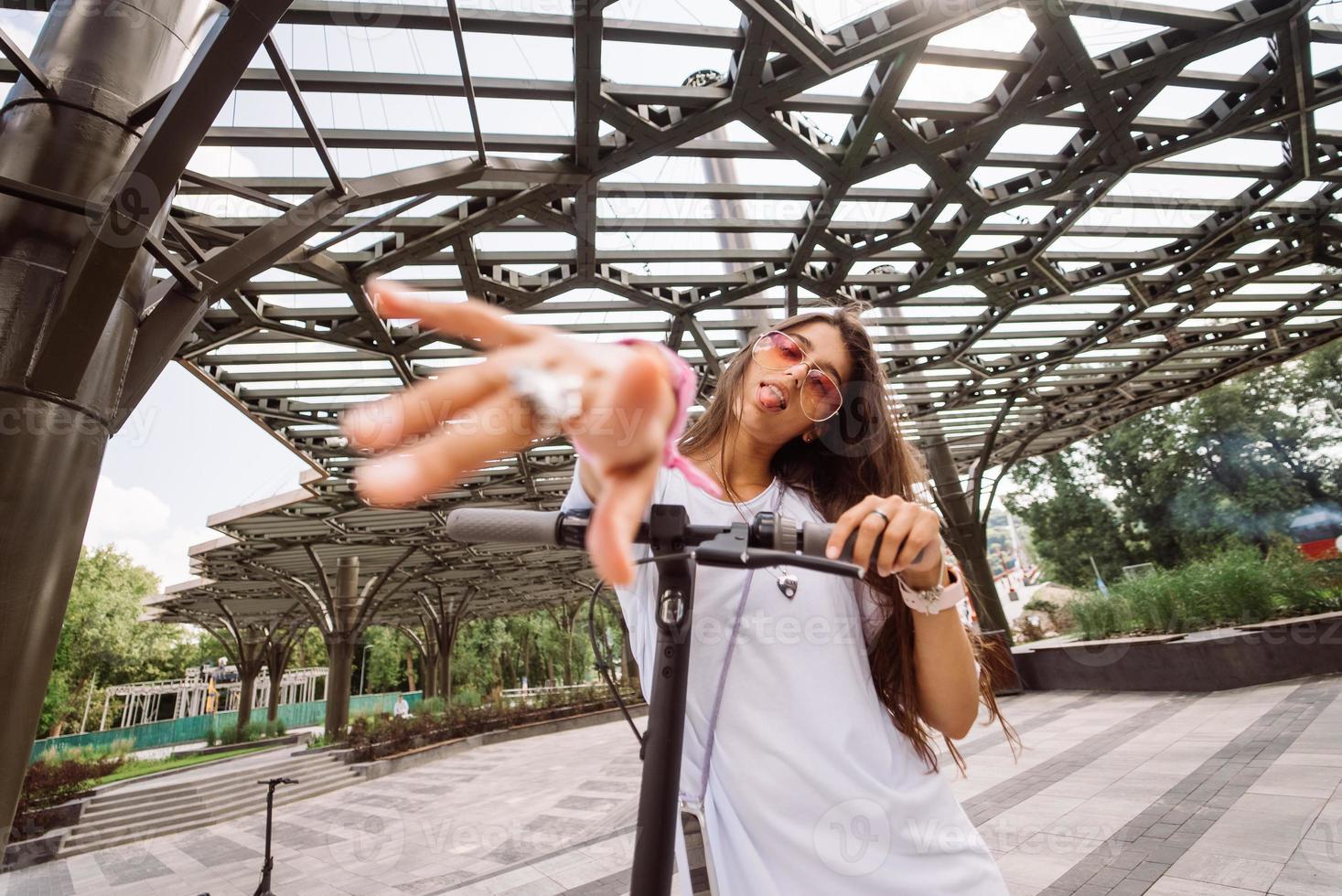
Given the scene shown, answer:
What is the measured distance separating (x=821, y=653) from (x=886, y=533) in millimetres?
506

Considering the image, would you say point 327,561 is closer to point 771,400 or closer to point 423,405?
point 771,400

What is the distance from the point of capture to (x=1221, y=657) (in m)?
10.6

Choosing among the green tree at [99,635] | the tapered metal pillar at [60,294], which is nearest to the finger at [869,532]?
the tapered metal pillar at [60,294]

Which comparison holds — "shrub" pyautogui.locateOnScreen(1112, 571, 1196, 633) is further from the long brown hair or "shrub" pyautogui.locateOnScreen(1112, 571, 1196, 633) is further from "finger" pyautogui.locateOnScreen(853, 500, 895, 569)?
"finger" pyautogui.locateOnScreen(853, 500, 895, 569)

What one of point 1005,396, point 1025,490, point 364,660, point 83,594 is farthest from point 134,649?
point 1025,490

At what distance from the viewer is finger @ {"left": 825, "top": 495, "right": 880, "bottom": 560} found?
0.78m

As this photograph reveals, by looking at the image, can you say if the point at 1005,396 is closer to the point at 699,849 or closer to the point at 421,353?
the point at 421,353

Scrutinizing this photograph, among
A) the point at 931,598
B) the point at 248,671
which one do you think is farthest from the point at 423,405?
the point at 248,671

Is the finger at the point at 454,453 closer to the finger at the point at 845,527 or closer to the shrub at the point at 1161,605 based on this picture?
the finger at the point at 845,527

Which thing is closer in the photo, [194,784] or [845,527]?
[845,527]

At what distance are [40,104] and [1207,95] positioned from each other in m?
11.4

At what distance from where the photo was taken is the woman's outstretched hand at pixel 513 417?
46 cm

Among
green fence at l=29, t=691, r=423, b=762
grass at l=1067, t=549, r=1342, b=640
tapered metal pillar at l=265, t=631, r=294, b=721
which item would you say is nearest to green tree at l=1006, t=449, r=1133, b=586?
grass at l=1067, t=549, r=1342, b=640

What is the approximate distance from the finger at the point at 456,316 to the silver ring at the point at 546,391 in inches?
1.4
